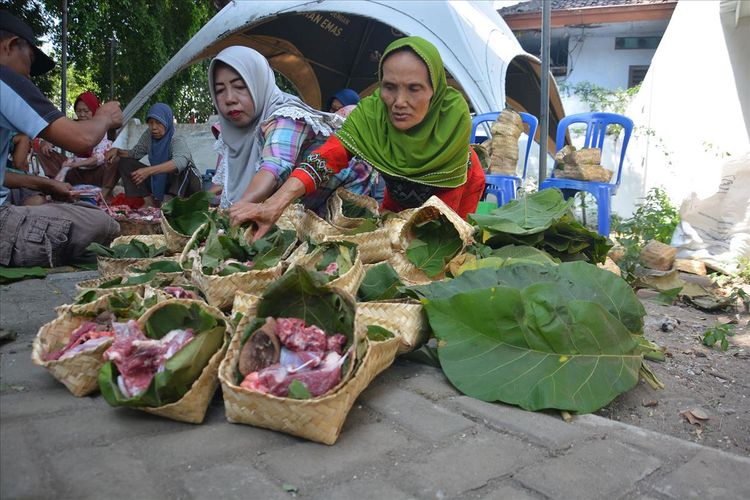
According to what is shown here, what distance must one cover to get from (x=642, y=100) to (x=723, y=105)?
61.3 inches

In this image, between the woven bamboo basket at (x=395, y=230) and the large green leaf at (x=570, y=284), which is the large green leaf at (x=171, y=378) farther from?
the woven bamboo basket at (x=395, y=230)

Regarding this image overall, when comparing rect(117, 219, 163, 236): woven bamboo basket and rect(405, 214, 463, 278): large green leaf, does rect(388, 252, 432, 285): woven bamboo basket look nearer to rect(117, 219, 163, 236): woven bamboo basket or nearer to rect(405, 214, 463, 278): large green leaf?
rect(405, 214, 463, 278): large green leaf

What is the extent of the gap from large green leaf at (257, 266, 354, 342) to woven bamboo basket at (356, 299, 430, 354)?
0.20m

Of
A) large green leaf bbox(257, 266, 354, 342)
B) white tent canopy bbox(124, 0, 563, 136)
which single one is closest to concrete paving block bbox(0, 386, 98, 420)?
large green leaf bbox(257, 266, 354, 342)

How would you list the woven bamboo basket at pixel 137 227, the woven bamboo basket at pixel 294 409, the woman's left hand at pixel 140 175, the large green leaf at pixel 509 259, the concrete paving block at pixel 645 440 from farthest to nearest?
the woman's left hand at pixel 140 175, the woven bamboo basket at pixel 137 227, the large green leaf at pixel 509 259, the concrete paving block at pixel 645 440, the woven bamboo basket at pixel 294 409

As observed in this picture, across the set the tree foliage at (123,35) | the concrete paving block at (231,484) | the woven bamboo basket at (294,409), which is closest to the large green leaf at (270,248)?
the woven bamboo basket at (294,409)

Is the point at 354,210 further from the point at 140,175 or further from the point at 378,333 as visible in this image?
the point at 140,175

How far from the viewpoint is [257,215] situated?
2.39 m

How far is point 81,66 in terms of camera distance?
9805mm

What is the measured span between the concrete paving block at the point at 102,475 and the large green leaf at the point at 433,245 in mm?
1364

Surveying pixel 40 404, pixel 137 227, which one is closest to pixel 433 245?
pixel 40 404

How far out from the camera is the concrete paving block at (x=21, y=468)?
110 centimetres

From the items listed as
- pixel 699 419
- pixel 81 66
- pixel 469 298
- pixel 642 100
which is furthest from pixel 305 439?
pixel 81 66

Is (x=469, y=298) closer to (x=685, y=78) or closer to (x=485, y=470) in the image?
(x=485, y=470)
